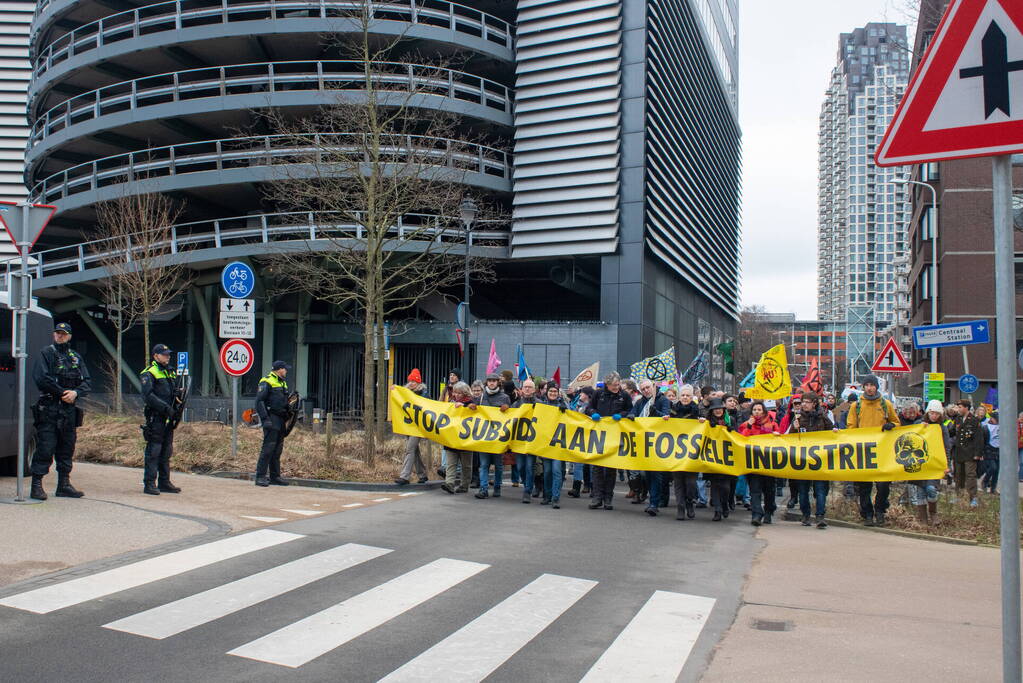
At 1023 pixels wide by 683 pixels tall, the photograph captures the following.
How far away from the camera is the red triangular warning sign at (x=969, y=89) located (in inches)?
125

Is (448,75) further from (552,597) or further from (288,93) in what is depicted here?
(552,597)

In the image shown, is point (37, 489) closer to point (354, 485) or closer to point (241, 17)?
point (354, 485)

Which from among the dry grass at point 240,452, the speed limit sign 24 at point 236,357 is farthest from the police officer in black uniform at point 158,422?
the dry grass at point 240,452

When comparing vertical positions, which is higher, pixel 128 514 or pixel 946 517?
pixel 128 514

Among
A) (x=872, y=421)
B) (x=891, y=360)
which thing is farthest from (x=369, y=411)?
(x=891, y=360)

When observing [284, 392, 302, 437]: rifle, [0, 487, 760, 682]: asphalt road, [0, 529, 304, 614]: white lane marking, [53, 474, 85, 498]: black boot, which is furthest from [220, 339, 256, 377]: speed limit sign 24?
[0, 529, 304, 614]: white lane marking

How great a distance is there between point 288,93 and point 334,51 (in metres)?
4.37

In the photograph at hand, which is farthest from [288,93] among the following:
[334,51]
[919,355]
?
[919,355]

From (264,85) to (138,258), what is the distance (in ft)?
29.3

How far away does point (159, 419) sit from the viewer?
11.8m

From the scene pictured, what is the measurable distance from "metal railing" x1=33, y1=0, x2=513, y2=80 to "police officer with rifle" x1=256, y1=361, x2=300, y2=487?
19495mm

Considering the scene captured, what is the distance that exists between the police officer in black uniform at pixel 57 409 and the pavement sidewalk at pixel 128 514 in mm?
298

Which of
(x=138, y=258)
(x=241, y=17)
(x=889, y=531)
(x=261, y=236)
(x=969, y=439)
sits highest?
(x=241, y=17)

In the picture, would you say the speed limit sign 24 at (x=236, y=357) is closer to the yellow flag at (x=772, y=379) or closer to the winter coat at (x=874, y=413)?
the winter coat at (x=874, y=413)
